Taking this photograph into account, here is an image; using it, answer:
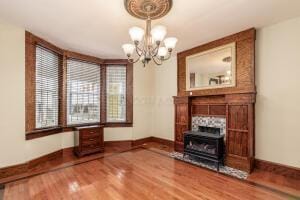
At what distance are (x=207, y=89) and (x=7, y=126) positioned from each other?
13.5ft

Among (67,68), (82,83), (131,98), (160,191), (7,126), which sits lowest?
(160,191)

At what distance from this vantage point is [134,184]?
9.09ft

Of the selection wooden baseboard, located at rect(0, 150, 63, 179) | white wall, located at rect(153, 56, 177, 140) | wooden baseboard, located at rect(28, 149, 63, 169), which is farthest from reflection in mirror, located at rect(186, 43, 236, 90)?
wooden baseboard, located at rect(0, 150, 63, 179)

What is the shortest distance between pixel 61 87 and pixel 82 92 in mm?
586

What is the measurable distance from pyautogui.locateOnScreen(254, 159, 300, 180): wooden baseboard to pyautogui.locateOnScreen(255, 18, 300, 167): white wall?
73mm

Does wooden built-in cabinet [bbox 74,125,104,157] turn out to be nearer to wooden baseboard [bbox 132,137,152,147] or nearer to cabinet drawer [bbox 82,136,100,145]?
cabinet drawer [bbox 82,136,100,145]

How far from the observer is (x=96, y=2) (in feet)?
7.75

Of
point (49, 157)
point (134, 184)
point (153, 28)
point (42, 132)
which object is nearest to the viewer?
point (153, 28)

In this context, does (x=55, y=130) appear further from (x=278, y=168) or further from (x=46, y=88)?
(x=278, y=168)

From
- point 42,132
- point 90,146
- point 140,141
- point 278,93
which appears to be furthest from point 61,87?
point 278,93

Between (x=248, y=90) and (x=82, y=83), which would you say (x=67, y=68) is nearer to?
(x=82, y=83)

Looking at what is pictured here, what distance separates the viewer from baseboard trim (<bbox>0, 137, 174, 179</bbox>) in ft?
9.82

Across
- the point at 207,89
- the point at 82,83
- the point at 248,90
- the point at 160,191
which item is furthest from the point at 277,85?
the point at 82,83

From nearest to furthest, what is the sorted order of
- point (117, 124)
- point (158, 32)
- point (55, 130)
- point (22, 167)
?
point (158, 32) < point (22, 167) < point (55, 130) < point (117, 124)
